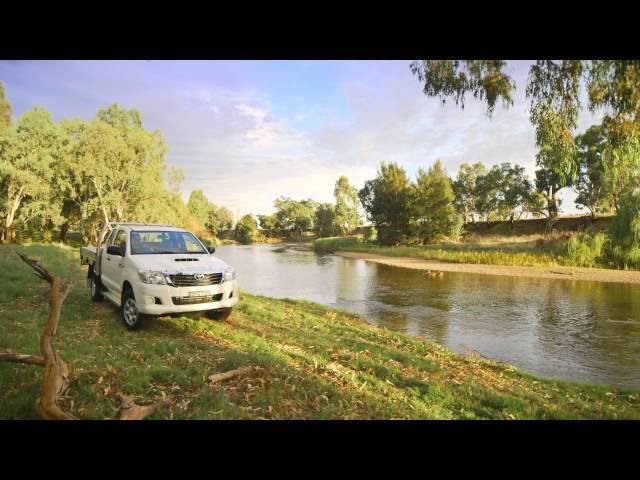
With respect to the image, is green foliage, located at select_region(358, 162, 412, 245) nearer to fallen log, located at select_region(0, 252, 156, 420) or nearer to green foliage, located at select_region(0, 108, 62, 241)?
green foliage, located at select_region(0, 108, 62, 241)

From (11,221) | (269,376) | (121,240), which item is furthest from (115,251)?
(11,221)

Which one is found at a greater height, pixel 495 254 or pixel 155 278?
pixel 155 278

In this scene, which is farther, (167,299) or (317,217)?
(317,217)

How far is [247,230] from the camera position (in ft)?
274

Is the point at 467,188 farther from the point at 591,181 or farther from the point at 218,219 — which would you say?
the point at 218,219

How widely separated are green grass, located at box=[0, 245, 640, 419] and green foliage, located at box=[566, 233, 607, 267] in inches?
859

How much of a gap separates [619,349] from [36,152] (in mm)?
34654

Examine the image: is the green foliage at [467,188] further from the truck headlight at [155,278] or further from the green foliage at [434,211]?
the truck headlight at [155,278]

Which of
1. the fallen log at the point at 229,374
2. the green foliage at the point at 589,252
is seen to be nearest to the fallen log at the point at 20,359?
the fallen log at the point at 229,374

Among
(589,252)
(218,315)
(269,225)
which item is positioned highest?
(269,225)

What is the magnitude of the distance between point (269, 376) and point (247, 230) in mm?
80191

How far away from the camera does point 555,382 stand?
6.15 meters

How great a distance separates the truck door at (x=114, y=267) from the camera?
6992mm

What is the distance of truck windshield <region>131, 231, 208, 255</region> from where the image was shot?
23.3 ft
